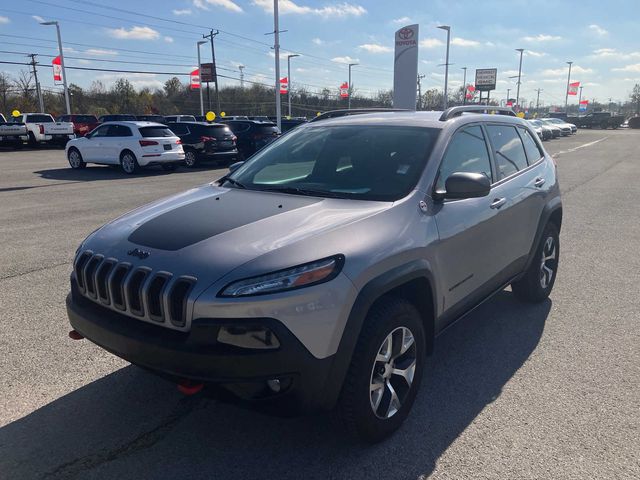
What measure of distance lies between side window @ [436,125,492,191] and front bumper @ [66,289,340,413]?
152cm

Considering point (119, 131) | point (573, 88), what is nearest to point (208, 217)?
point (119, 131)

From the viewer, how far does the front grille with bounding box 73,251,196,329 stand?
7.78 ft

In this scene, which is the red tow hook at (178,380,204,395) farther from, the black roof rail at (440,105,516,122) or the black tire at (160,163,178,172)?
the black tire at (160,163,178,172)

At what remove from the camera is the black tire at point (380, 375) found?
100 inches

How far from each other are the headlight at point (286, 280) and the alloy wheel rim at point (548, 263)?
3172mm

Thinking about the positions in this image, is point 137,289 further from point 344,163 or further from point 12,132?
point 12,132

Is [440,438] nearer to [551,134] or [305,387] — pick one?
[305,387]

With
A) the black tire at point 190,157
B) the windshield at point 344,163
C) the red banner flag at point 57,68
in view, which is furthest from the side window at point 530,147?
the red banner flag at point 57,68

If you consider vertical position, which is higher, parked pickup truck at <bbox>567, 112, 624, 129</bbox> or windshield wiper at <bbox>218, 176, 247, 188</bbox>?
windshield wiper at <bbox>218, 176, 247, 188</bbox>

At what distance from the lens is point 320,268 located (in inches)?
94.6

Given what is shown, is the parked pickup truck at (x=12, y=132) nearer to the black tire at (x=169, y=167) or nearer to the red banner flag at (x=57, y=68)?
the black tire at (x=169, y=167)

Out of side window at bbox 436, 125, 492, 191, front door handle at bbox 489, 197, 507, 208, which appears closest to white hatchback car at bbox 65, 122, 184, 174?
side window at bbox 436, 125, 492, 191

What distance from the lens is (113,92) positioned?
72125mm

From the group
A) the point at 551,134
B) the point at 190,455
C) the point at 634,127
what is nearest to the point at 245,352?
the point at 190,455
